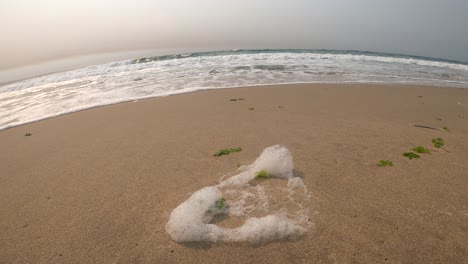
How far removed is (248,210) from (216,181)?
67 centimetres

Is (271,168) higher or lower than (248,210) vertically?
higher

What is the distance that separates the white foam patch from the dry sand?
10cm

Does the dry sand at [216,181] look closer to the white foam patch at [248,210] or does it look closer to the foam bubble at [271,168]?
the white foam patch at [248,210]

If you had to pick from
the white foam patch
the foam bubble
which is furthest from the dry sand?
the foam bubble

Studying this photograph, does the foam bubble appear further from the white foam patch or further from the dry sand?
the dry sand

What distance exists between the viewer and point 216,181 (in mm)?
3297

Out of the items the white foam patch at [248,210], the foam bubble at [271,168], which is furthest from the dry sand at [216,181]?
the foam bubble at [271,168]

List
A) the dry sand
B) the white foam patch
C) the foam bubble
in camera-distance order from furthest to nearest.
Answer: the foam bubble, the white foam patch, the dry sand

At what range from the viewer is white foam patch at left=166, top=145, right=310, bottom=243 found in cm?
242

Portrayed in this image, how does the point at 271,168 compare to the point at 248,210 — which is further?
the point at 271,168

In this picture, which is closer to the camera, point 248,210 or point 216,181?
point 248,210

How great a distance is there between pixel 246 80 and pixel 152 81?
3850 mm

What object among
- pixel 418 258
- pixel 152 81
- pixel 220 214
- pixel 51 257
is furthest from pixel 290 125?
pixel 152 81

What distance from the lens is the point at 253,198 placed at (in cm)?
290
